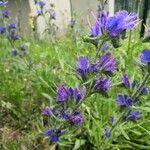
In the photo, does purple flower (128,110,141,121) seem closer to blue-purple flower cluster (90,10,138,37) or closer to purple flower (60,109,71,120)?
purple flower (60,109,71,120)

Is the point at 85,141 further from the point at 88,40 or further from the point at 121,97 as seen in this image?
the point at 88,40

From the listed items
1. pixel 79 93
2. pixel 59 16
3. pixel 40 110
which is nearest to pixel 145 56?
pixel 79 93

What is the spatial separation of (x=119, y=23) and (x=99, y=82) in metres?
0.32

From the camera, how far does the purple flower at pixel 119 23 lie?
2042 millimetres

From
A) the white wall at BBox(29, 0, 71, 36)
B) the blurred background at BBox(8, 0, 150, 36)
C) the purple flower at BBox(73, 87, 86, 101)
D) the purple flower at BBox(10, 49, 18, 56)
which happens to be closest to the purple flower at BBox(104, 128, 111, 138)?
the purple flower at BBox(73, 87, 86, 101)

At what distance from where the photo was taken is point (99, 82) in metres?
2.22

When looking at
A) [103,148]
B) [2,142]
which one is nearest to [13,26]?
[2,142]

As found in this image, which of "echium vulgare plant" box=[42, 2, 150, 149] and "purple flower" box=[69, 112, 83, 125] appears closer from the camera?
"echium vulgare plant" box=[42, 2, 150, 149]

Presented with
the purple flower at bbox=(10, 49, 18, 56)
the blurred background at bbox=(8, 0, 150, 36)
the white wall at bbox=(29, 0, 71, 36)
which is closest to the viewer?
the purple flower at bbox=(10, 49, 18, 56)

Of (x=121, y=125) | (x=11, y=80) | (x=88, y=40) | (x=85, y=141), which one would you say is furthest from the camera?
(x=11, y=80)

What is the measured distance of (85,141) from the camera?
2.92 meters

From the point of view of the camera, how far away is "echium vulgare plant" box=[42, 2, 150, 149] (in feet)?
6.78

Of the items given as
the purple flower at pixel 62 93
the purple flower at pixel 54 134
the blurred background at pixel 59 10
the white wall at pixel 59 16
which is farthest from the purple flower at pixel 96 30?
the white wall at pixel 59 16

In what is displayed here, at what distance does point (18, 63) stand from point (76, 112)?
5.79 feet
